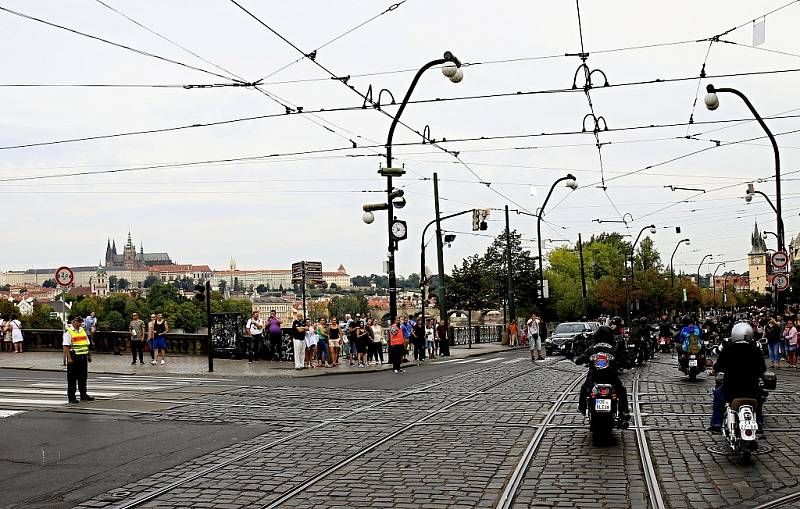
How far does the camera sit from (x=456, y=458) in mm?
11211

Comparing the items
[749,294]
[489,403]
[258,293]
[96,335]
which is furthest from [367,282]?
[489,403]

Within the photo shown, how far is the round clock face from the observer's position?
1198 inches

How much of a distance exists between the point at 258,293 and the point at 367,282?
718 inches

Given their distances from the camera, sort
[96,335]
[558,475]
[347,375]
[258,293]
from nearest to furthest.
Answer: [558,475], [347,375], [96,335], [258,293]

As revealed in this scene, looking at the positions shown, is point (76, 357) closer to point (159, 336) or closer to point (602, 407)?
point (602, 407)

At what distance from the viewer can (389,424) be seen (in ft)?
47.8

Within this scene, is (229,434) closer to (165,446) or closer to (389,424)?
(165,446)

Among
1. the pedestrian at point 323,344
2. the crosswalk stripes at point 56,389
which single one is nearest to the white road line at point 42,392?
the crosswalk stripes at point 56,389

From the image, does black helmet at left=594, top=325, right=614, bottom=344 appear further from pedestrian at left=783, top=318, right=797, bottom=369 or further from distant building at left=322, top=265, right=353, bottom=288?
distant building at left=322, top=265, right=353, bottom=288

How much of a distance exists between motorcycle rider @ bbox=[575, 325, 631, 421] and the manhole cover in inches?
50.8

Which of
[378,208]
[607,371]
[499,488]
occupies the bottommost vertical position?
[499,488]

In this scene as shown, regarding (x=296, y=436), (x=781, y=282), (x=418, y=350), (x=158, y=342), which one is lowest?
(x=296, y=436)

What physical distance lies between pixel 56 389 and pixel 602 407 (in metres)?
14.3

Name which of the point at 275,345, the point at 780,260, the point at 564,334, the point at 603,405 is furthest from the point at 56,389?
the point at 564,334
